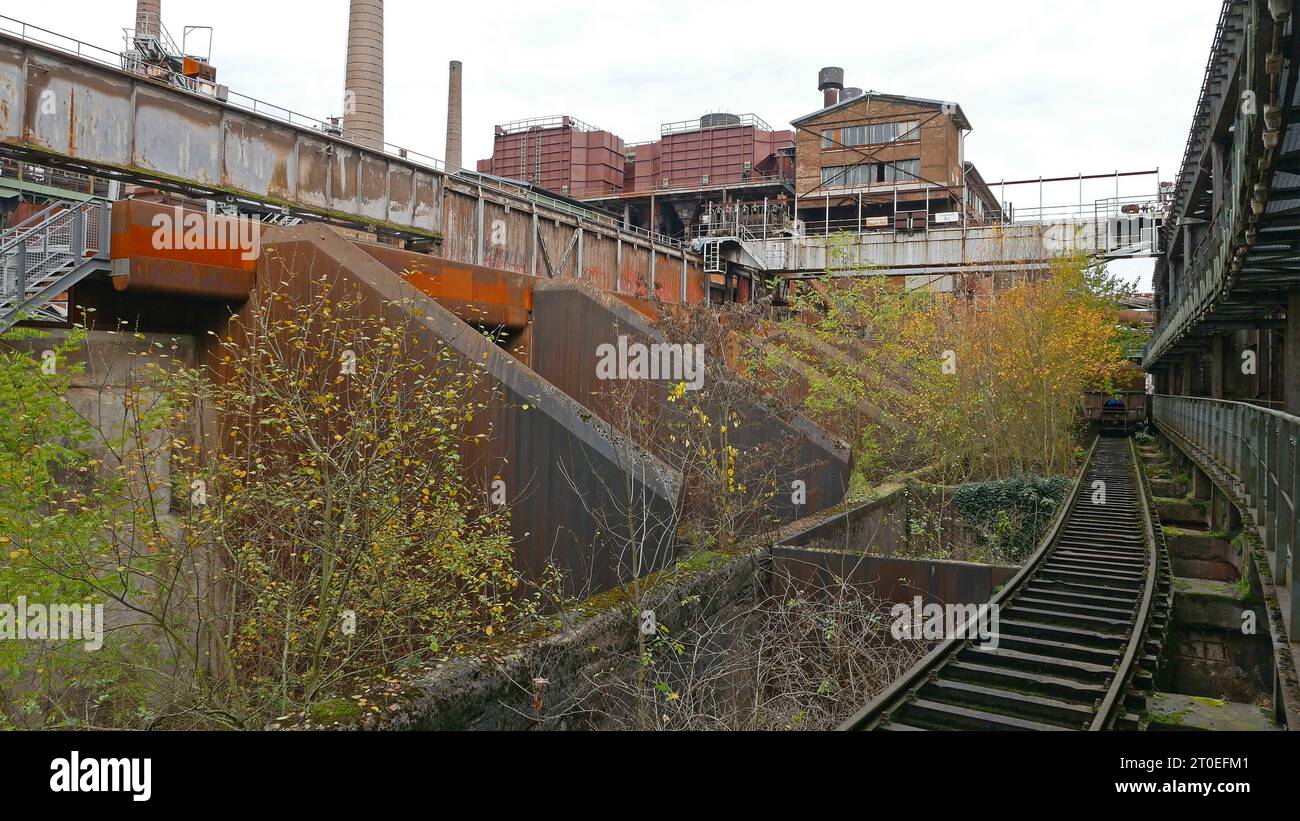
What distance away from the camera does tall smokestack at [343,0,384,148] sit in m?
28.2

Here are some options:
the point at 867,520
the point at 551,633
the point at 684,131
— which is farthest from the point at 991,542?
the point at 684,131

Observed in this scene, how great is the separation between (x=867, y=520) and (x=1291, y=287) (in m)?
8.15

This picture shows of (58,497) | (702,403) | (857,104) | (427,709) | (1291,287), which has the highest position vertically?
(857,104)

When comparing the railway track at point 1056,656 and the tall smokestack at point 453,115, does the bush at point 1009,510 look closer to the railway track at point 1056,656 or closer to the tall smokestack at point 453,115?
the railway track at point 1056,656

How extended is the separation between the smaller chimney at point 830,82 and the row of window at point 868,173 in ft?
35.7

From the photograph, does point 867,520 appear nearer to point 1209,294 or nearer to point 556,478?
point 556,478

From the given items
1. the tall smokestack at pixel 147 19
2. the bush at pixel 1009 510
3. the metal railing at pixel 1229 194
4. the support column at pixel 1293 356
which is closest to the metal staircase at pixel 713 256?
the metal railing at pixel 1229 194

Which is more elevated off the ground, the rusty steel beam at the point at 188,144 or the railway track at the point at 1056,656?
the rusty steel beam at the point at 188,144

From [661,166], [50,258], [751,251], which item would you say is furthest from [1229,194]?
[661,166]

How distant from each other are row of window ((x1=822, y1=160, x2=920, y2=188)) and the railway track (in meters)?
37.6

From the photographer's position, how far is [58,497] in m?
11.1

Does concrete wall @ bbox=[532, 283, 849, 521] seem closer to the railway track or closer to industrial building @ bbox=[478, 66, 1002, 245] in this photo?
the railway track

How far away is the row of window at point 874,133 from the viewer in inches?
1876

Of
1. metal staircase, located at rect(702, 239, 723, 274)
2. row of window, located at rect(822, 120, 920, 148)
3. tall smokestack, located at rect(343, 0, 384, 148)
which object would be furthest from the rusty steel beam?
row of window, located at rect(822, 120, 920, 148)
